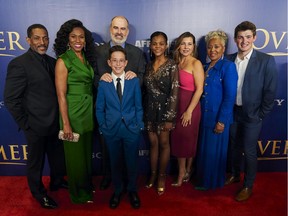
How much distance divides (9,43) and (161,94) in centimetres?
186

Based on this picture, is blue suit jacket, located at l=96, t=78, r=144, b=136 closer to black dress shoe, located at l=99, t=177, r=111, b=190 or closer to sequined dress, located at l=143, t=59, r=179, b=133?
sequined dress, located at l=143, t=59, r=179, b=133

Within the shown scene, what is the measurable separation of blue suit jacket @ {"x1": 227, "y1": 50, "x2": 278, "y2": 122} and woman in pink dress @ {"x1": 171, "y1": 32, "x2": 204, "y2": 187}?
1.50 feet

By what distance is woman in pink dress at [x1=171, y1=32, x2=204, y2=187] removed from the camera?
267 centimetres

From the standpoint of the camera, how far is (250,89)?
8.68 feet

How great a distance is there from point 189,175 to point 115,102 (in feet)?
4.87

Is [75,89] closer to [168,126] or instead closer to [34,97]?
[34,97]

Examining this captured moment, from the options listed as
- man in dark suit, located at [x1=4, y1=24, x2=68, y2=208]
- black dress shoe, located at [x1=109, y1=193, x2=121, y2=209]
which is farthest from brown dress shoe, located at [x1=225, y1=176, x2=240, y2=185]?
man in dark suit, located at [x1=4, y1=24, x2=68, y2=208]

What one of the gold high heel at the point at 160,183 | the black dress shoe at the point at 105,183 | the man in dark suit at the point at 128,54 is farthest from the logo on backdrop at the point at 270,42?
the black dress shoe at the point at 105,183

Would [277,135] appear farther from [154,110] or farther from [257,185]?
[154,110]

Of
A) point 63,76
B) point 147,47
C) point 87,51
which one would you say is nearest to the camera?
point 63,76

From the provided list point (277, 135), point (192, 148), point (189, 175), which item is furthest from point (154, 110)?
point (277, 135)

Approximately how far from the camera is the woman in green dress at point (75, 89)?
2391 millimetres

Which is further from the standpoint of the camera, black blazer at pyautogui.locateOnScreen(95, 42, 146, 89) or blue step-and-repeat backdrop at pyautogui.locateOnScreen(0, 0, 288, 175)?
blue step-and-repeat backdrop at pyautogui.locateOnScreen(0, 0, 288, 175)

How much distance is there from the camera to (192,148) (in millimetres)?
2959
